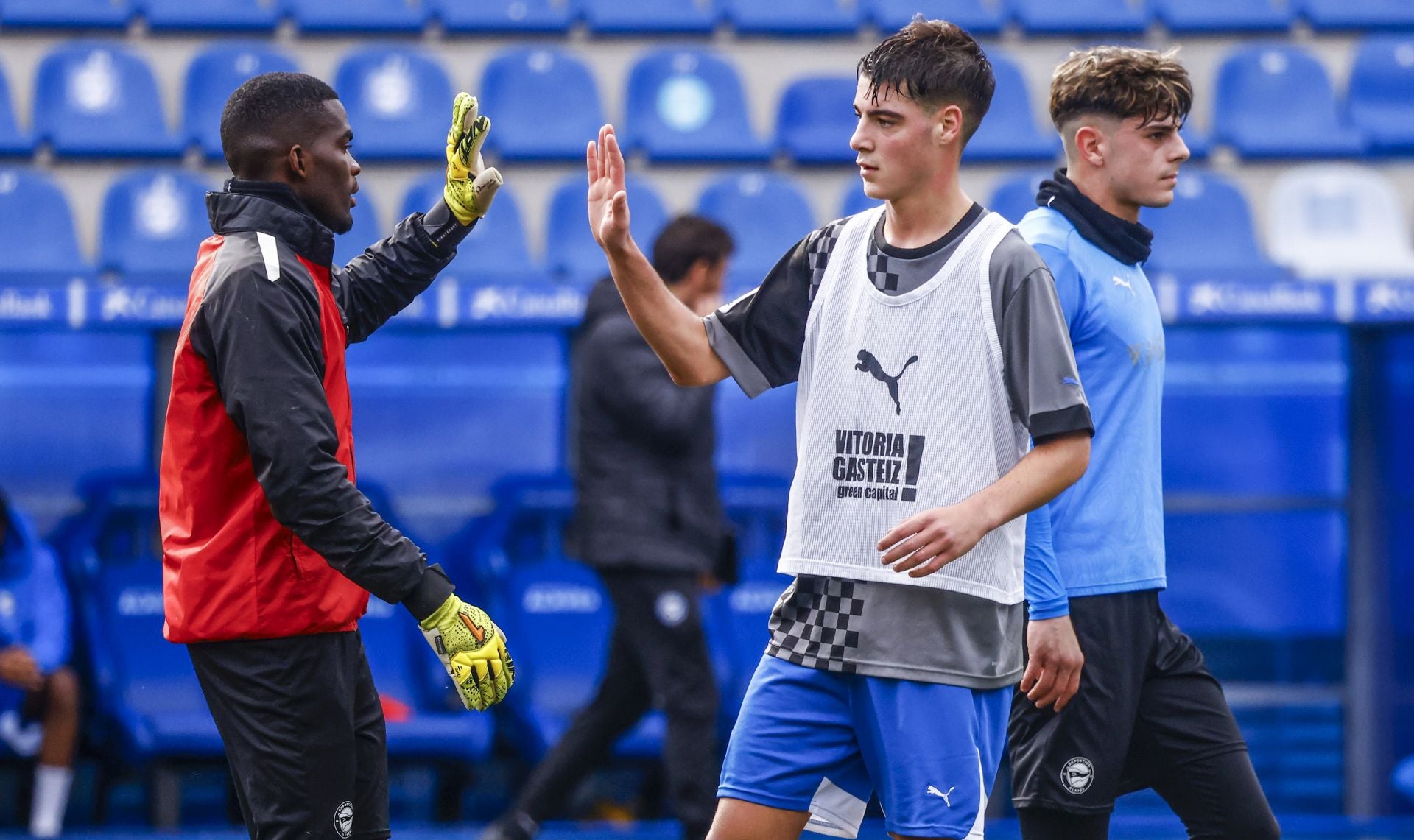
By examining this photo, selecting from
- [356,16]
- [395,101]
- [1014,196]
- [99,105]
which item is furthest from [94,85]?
[1014,196]

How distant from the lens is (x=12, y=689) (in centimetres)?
560

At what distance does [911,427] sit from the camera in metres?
2.71

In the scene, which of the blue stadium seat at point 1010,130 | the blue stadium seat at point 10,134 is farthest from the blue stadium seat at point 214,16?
the blue stadium seat at point 1010,130

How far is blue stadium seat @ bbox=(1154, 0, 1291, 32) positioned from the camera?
813 centimetres

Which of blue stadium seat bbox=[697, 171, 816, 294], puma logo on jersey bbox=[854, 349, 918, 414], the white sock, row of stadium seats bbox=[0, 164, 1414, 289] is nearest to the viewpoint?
puma logo on jersey bbox=[854, 349, 918, 414]

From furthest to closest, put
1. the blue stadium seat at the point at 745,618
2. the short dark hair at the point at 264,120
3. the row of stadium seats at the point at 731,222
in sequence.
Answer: the row of stadium seats at the point at 731,222
the blue stadium seat at the point at 745,618
the short dark hair at the point at 264,120

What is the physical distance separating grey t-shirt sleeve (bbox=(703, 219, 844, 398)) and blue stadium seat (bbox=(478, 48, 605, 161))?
15.5 ft

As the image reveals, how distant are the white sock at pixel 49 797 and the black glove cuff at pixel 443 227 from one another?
3.24m

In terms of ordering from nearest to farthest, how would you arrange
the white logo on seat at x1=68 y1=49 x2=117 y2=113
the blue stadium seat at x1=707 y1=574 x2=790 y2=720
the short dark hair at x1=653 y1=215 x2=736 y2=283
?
1. the short dark hair at x1=653 y1=215 x2=736 y2=283
2. the blue stadium seat at x1=707 y1=574 x2=790 y2=720
3. the white logo on seat at x1=68 y1=49 x2=117 y2=113

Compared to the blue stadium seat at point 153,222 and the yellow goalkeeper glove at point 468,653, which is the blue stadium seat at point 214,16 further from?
the yellow goalkeeper glove at point 468,653

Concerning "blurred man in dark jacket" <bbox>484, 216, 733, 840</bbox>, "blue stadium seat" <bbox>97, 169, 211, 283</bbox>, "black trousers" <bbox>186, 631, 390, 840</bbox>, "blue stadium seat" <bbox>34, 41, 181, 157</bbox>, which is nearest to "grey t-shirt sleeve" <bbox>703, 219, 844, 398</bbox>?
"black trousers" <bbox>186, 631, 390, 840</bbox>

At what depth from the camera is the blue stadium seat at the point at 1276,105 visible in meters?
7.74

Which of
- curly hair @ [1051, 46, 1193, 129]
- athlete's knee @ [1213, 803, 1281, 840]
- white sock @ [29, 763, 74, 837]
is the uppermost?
curly hair @ [1051, 46, 1193, 129]

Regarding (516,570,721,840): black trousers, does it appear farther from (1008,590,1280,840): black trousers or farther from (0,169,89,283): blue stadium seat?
(0,169,89,283): blue stadium seat
